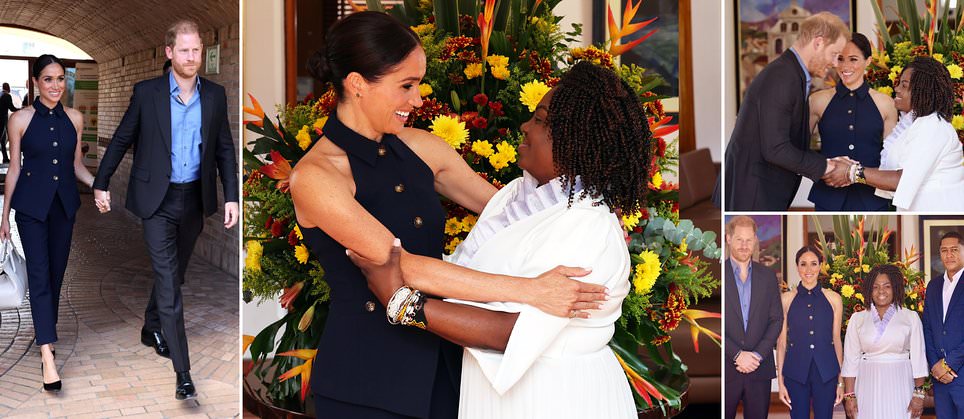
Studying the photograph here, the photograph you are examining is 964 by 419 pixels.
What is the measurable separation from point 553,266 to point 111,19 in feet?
6.75

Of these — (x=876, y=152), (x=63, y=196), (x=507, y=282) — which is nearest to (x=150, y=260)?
(x=63, y=196)

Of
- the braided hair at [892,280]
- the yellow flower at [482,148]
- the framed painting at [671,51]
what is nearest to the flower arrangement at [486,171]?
the yellow flower at [482,148]

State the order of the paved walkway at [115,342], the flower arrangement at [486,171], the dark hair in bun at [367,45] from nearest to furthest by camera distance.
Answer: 1. the dark hair in bun at [367,45]
2. the flower arrangement at [486,171]
3. the paved walkway at [115,342]

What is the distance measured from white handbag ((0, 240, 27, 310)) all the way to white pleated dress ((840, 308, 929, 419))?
2847 millimetres

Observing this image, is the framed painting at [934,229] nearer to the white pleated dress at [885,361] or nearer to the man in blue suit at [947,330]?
the man in blue suit at [947,330]

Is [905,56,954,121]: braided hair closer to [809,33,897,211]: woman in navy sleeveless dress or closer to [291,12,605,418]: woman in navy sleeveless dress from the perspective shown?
[809,33,897,211]: woman in navy sleeveless dress

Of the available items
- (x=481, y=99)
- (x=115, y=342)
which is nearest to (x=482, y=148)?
(x=481, y=99)

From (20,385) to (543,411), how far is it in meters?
2.22

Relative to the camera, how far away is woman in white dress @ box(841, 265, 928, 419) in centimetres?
319

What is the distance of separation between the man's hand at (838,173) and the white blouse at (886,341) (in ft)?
1.63

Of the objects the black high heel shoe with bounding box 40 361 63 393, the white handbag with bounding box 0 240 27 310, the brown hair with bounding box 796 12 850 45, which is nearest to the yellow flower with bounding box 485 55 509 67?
the brown hair with bounding box 796 12 850 45

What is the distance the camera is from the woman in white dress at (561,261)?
5.54 ft

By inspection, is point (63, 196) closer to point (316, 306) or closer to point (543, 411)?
point (316, 306)

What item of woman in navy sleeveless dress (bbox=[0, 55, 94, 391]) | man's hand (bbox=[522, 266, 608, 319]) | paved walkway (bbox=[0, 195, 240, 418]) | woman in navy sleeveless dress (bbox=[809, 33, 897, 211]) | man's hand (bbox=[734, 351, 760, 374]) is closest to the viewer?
man's hand (bbox=[522, 266, 608, 319])
